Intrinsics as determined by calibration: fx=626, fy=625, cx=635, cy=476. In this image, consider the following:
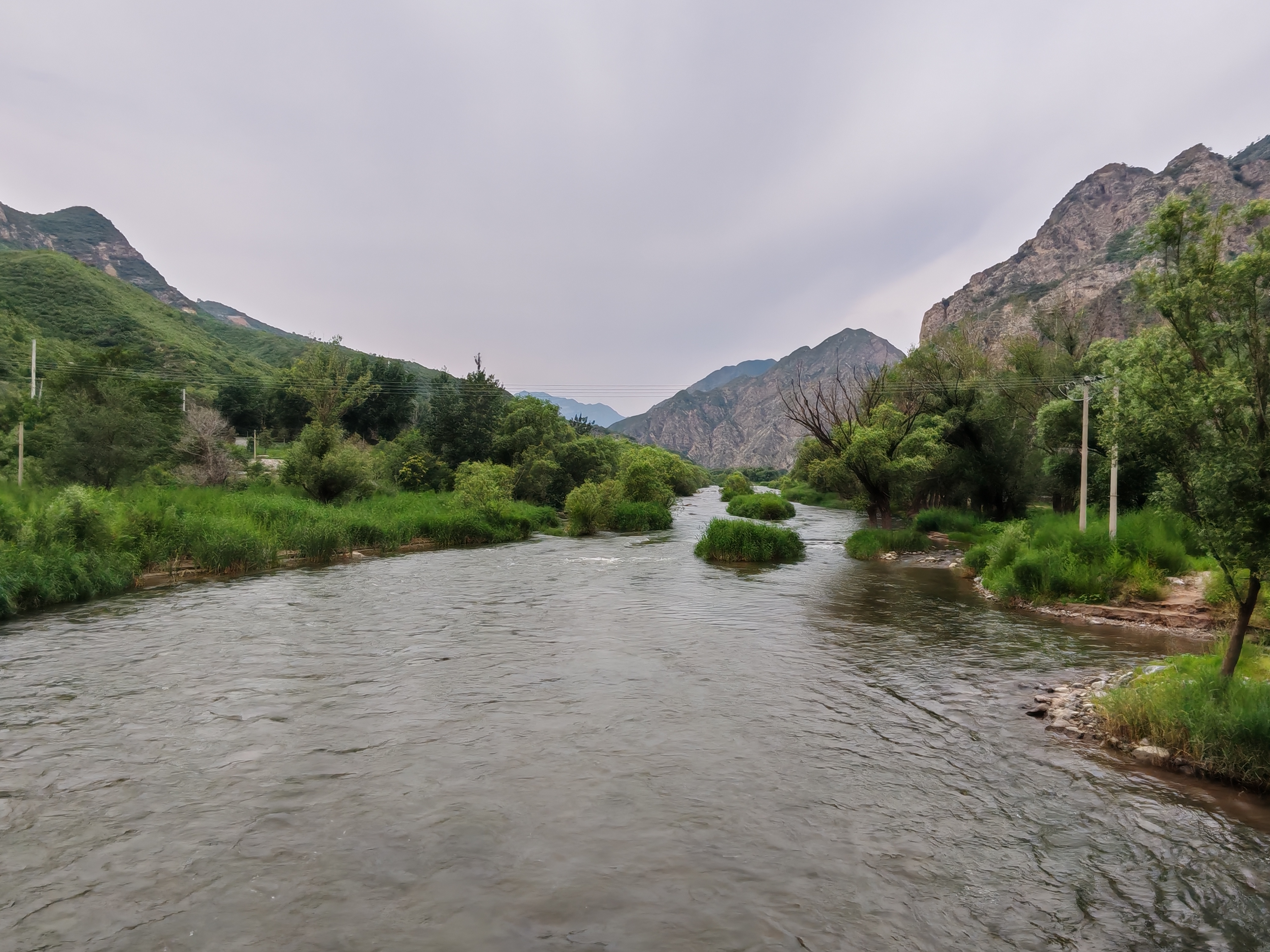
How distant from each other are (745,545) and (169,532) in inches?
1019

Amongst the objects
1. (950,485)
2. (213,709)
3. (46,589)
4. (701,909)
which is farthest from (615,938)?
(950,485)

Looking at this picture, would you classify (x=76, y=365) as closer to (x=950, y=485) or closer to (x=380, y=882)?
(x=380, y=882)

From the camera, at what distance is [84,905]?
6.01m

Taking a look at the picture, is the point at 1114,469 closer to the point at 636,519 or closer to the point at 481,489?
the point at 481,489

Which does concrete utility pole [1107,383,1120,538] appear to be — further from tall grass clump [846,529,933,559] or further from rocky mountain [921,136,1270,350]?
rocky mountain [921,136,1270,350]

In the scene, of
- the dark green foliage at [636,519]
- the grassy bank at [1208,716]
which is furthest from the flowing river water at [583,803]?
the dark green foliage at [636,519]

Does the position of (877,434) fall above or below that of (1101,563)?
above

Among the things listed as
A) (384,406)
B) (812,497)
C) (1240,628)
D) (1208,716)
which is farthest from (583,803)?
(812,497)

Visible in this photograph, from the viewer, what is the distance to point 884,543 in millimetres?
35750

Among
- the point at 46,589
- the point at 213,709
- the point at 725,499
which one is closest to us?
the point at 213,709

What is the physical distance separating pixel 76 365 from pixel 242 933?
171 feet

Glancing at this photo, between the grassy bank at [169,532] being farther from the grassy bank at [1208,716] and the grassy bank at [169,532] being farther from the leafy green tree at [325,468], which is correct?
the grassy bank at [1208,716]

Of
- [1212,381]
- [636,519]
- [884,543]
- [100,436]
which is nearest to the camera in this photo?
[1212,381]

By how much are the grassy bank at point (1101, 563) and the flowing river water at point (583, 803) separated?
5076mm
